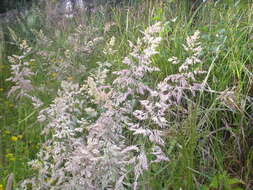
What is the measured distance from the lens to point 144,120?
85.5 inches

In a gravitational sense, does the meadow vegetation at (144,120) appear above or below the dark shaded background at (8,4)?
above

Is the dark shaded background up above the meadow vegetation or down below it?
below

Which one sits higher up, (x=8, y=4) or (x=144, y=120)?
(x=144, y=120)

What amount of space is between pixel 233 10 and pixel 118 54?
95 centimetres

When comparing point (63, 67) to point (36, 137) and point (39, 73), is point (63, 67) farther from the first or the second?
point (39, 73)

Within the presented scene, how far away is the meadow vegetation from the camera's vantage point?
145 cm

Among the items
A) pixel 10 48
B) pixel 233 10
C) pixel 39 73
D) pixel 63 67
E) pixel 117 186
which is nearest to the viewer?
pixel 117 186

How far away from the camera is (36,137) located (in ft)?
8.87

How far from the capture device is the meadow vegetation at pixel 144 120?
4.77 ft

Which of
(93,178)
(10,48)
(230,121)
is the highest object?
(93,178)

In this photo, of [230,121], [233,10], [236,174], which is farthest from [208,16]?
[236,174]

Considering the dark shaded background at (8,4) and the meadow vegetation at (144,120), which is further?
the dark shaded background at (8,4)

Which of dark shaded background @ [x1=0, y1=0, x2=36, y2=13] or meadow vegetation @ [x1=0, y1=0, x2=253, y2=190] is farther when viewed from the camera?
dark shaded background @ [x1=0, y1=0, x2=36, y2=13]

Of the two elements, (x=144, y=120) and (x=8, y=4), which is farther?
(x=8, y=4)
